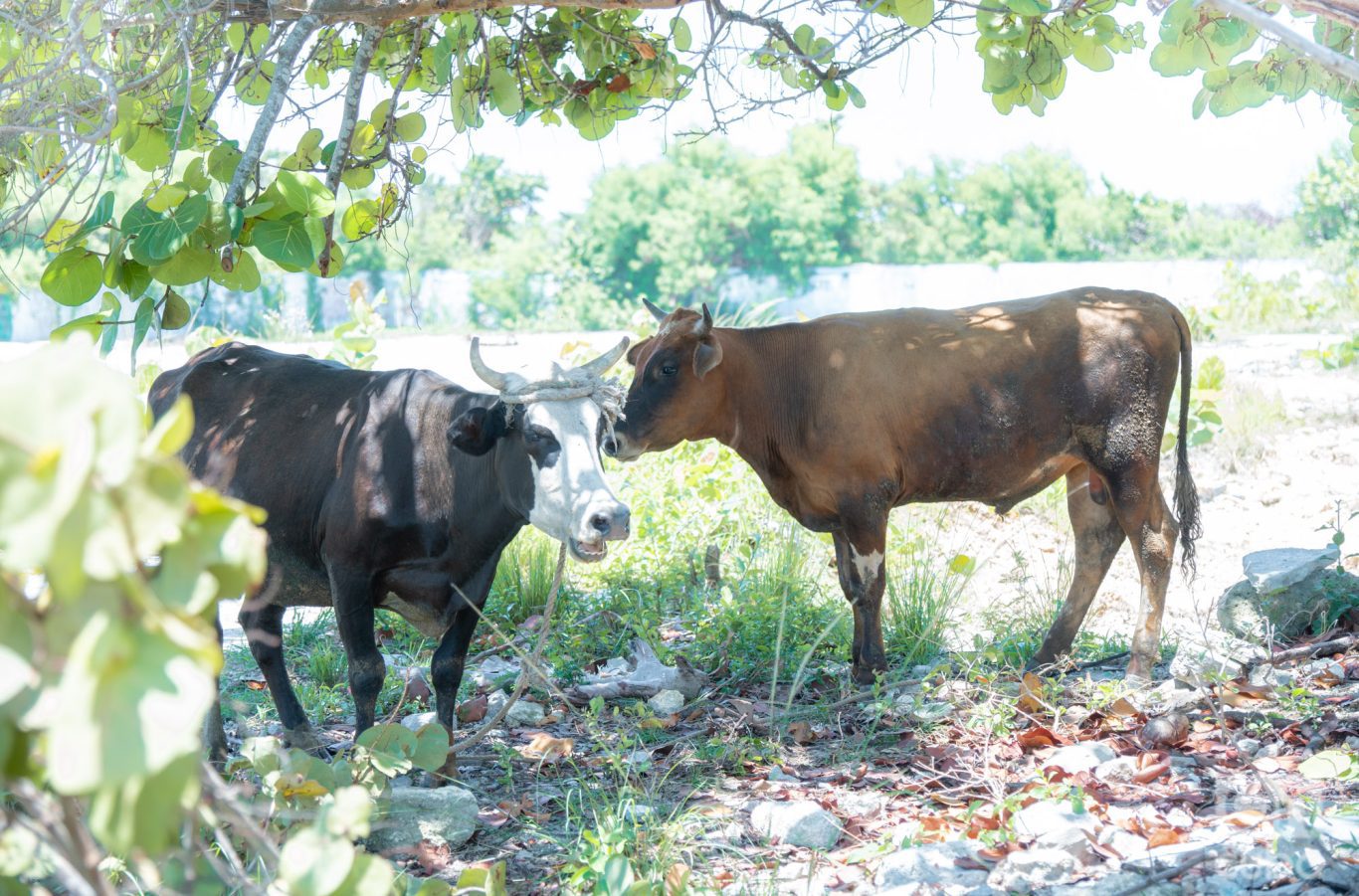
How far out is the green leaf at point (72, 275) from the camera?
12.0 ft

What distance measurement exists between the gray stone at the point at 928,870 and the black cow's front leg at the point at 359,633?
1.97 meters

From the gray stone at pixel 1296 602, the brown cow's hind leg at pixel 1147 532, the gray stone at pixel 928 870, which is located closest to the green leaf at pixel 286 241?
the gray stone at pixel 928 870

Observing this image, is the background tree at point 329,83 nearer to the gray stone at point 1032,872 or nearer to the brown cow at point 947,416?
the brown cow at point 947,416

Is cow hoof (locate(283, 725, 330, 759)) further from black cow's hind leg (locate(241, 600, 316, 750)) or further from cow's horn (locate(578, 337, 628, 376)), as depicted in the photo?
cow's horn (locate(578, 337, 628, 376))

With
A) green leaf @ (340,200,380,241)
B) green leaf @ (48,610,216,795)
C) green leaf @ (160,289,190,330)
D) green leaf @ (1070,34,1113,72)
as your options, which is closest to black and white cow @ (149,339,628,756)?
green leaf @ (340,200,380,241)

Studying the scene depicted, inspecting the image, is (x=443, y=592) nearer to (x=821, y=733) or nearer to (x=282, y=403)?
(x=282, y=403)

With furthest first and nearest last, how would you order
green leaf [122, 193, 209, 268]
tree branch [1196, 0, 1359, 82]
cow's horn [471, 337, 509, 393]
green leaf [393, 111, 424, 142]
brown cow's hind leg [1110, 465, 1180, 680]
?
brown cow's hind leg [1110, 465, 1180, 680] < green leaf [393, 111, 424, 142] < cow's horn [471, 337, 509, 393] < green leaf [122, 193, 209, 268] < tree branch [1196, 0, 1359, 82]

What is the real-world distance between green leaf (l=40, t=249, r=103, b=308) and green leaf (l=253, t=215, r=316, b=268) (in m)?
0.48

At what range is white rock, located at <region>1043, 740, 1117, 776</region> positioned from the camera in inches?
165

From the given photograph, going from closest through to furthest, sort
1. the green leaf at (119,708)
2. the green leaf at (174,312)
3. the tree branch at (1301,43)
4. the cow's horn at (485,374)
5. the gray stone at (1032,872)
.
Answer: the green leaf at (119,708) < the tree branch at (1301,43) < the gray stone at (1032,872) < the green leaf at (174,312) < the cow's horn at (485,374)

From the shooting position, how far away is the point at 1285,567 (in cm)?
579

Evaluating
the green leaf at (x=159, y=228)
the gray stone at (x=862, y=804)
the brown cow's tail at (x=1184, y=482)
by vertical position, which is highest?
the green leaf at (x=159, y=228)

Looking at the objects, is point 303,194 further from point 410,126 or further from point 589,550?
point 589,550

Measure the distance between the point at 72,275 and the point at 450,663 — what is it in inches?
72.6
